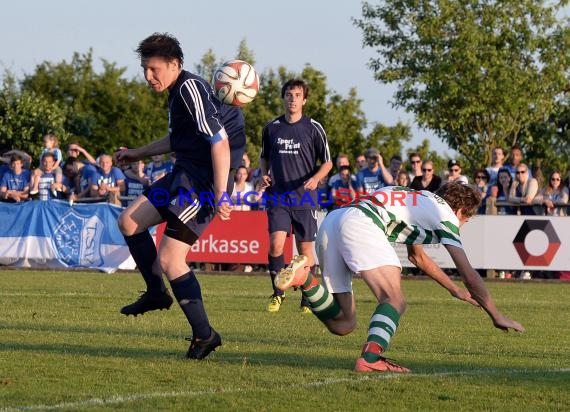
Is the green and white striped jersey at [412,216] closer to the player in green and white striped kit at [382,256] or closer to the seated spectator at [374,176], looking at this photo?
the player in green and white striped kit at [382,256]

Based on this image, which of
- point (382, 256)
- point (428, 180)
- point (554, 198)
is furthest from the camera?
point (554, 198)

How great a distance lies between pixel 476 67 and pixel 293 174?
3402cm

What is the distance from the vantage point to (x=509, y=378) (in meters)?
7.84

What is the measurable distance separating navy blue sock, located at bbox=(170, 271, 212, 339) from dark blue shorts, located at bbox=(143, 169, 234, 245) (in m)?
0.30

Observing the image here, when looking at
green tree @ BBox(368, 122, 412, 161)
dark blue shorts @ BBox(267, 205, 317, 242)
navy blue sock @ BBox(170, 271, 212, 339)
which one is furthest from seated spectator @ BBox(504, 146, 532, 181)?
green tree @ BBox(368, 122, 412, 161)

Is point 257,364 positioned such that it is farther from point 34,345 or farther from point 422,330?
point 422,330

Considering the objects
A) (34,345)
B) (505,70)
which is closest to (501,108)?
→ (505,70)

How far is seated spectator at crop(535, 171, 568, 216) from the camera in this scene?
2111 centimetres

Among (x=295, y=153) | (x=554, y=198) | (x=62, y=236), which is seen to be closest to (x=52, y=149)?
(x=62, y=236)

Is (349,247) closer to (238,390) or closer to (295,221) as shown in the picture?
(238,390)

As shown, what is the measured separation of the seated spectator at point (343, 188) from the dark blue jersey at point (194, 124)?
41.5 feet

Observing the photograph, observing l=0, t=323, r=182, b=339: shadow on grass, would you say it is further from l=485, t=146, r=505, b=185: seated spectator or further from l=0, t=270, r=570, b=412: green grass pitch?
l=485, t=146, r=505, b=185: seated spectator

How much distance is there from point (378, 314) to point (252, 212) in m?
14.1

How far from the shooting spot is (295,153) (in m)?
14.3
